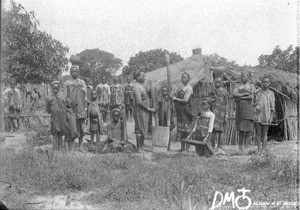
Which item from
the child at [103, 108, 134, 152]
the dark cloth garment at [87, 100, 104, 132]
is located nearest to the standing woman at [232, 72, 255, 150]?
the child at [103, 108, 134, 152]

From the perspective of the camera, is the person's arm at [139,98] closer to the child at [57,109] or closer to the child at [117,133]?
the child at [117,133]

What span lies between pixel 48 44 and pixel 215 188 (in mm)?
4551

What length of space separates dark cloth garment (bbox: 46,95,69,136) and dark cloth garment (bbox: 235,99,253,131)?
12.0ft

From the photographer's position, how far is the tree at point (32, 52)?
6.36 m

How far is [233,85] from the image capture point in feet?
32.7

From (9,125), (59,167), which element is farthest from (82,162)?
(9,125)

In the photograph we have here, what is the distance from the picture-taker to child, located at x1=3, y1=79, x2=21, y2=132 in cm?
1055

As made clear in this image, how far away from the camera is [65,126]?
6.58m

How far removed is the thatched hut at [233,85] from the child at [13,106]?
4.25 m

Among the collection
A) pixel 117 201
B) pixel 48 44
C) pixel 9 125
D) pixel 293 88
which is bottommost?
pixel 117 201

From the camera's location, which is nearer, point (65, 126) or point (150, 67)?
point (65, 126)

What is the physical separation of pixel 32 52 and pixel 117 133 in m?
2.53

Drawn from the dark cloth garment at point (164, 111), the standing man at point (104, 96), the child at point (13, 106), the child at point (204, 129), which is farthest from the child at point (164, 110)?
the child at point (13, 106)

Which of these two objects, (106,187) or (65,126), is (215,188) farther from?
(65,126)
